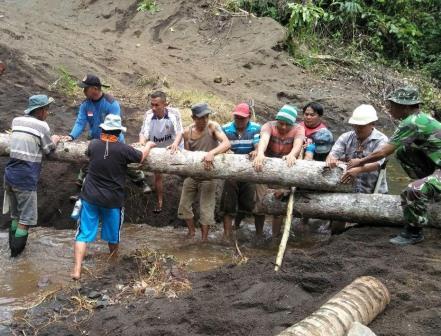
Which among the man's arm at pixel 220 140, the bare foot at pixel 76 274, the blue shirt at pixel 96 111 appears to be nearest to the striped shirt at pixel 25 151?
the blue shirt at pixel 96 111

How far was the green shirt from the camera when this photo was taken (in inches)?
235

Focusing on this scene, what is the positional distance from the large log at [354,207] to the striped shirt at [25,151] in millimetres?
3260

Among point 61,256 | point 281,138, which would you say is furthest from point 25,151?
point 281,138

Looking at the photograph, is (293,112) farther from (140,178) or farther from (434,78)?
(434,78)

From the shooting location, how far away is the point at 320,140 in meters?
7.46

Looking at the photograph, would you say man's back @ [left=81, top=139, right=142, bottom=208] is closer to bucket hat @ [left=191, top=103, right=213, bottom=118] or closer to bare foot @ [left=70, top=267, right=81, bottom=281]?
bare foot @ [left=70, top=267, right=81, bottom=281]

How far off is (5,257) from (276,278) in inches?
137

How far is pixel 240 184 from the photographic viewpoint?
299 inches

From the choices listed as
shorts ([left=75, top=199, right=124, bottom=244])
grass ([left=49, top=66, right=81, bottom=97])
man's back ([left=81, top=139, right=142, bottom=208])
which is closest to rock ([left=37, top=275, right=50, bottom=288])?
shorts ([left=75, top=199, right=124, bottom=244])

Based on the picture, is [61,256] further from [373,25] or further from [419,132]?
[373,25]

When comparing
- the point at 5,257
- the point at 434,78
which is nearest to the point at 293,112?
the point at 5,257

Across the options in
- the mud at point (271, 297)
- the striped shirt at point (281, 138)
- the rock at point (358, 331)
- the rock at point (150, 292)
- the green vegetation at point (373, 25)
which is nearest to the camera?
the rock at point (358, 331)

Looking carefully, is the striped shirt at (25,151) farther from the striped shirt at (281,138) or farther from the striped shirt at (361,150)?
the striped shirt at (361,150)

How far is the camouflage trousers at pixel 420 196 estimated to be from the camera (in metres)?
5.99
